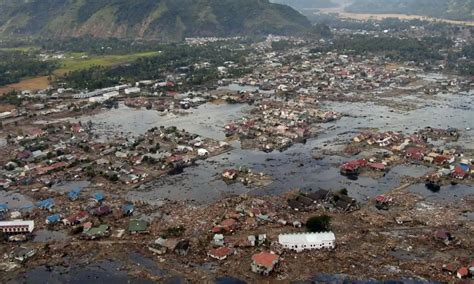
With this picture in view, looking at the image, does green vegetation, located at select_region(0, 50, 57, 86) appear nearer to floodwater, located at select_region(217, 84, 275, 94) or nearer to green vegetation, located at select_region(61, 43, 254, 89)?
green vegetation, located at select_region(61, 43, 254, 89)

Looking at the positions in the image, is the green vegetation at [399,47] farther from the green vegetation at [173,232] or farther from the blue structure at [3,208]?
the blue structure at [3,208]

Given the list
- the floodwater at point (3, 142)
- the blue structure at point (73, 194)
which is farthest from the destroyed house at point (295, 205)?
the floodwater at point (3, 142)

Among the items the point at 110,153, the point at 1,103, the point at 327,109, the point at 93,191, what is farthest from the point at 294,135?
the point at 1,103

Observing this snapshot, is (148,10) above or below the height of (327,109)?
above

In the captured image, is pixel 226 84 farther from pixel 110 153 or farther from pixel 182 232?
pixel 182 232

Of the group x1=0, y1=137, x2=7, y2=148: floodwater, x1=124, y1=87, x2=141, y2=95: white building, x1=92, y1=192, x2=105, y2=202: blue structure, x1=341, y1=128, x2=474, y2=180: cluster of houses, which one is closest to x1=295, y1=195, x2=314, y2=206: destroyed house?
x1=341, y1=128, x2=474, y2=180: cluster of houses

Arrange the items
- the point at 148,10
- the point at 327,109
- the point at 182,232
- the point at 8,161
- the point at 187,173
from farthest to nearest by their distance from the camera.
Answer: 1. the point at 148,10
2. the point at 327,109
3. the point at 8,161
4. the point at 187,173
5. the point at 182,232

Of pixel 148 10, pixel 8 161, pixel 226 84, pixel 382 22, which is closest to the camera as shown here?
pixel 8 161
